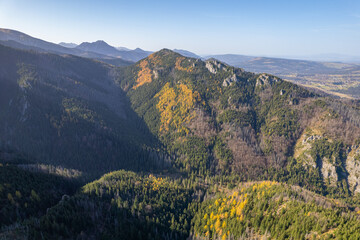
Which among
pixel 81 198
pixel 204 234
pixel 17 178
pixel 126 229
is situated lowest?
pixel 204 234

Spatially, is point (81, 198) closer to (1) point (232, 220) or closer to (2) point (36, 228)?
(2) point (36, 228)

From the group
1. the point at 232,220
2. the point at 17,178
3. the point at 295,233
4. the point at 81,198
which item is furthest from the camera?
the point at 17,178

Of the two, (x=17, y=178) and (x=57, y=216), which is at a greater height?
(x=17, y=178)

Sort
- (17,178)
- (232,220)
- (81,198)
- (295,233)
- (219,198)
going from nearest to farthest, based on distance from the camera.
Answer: (295,233)
(232,220)
(81,198)
(17,178)
(219,198)

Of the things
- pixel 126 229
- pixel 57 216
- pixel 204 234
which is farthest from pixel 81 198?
pixel 204 234

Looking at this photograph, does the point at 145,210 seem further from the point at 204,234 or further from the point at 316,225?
the point at 316,225

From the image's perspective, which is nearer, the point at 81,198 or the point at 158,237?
the point at 158,237

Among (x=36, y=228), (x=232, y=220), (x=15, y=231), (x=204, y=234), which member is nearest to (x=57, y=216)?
(x=36, y=228)

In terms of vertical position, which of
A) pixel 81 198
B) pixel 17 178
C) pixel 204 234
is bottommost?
pixel 204 234

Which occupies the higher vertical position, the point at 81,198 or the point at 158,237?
the point at 81,198
